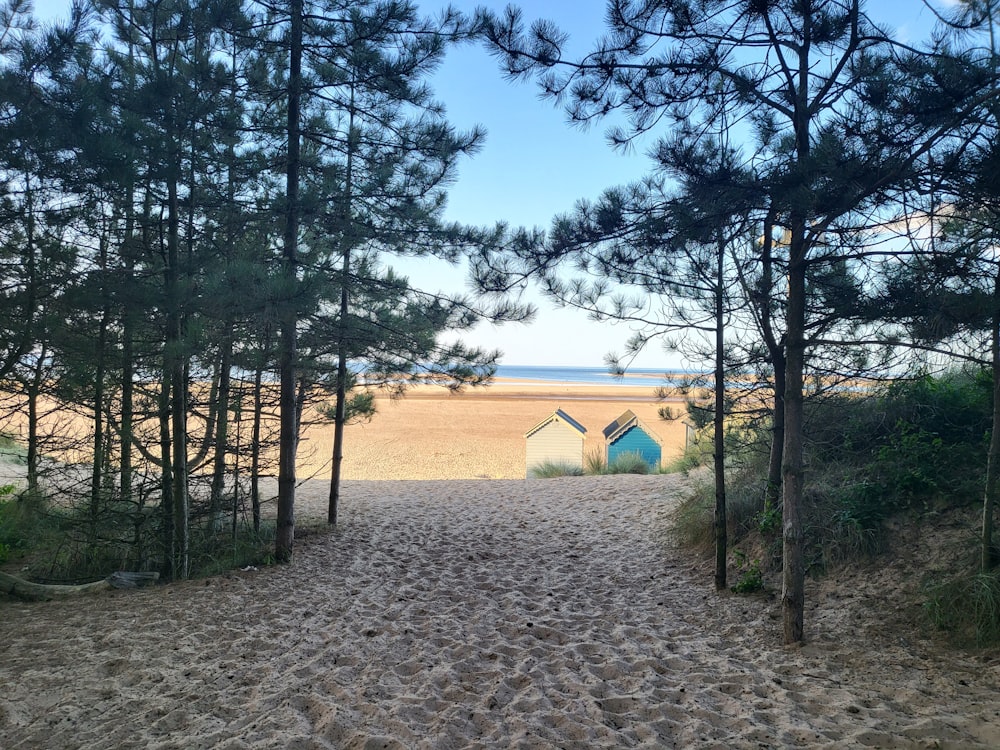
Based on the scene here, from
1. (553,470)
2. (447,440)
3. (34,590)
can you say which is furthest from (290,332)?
(447,440)

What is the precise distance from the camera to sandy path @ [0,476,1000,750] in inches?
134

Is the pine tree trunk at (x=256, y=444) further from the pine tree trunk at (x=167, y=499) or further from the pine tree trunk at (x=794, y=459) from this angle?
the pine tree trunk at (x=794, y=459)

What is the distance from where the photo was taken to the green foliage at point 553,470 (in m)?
14.7

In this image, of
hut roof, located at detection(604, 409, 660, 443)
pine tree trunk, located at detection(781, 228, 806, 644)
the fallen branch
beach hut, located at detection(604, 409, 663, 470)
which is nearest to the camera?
pine tree trunk, located at detection(781, 228, 806, 644)

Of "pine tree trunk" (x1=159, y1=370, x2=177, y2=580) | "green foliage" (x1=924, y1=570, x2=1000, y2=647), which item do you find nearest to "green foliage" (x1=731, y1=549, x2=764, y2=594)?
"green foliage" (x1=924, y1=570, x2=1000, y2=647)

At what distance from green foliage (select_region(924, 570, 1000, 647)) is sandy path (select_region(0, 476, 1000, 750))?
0.23m

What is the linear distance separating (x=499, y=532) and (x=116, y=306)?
5243mm

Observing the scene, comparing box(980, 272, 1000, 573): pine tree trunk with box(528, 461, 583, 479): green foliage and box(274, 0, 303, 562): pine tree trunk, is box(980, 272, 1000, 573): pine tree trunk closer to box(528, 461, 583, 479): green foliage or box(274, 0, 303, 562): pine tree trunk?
box(274, 0, 303, 562): pine tree trunk

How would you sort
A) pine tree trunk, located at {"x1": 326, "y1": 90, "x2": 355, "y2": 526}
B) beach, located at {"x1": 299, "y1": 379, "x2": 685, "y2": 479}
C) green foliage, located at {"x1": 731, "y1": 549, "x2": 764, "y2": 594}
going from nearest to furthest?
green foliage, located at {"x1": 731, "y1": 549, "x2": 764, "y2": 594}
pine tree trunk, located at {"x1": 326, "y1": 90, "x2": 355, "y2": 526}
beach, located at {"x1": 299, "y1": 379, "x2": 685, "y2": 479}

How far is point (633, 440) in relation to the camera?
15570mm

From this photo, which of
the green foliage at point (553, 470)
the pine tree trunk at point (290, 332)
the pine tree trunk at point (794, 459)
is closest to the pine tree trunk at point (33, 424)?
the pine tree trunk at point (290, 332)

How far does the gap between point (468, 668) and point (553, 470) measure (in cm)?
1050

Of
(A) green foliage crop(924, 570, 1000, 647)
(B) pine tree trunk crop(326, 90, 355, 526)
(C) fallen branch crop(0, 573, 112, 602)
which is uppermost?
(B) pine tree trunk crop(326, 90, 355, 526)

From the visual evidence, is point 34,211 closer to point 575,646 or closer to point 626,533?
point 575,646
